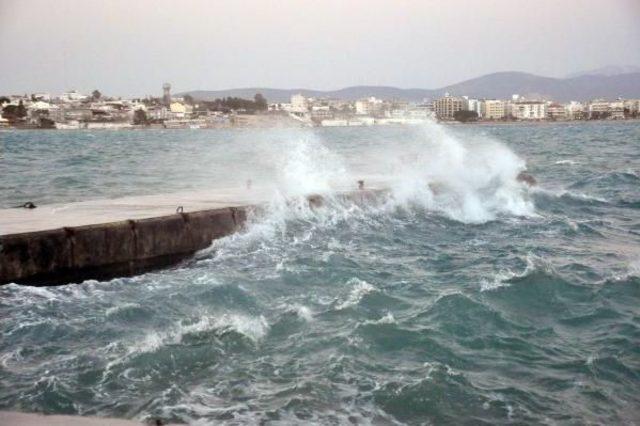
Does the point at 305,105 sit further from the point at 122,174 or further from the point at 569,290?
the point at 569,290

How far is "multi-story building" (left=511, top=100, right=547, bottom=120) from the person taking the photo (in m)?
166

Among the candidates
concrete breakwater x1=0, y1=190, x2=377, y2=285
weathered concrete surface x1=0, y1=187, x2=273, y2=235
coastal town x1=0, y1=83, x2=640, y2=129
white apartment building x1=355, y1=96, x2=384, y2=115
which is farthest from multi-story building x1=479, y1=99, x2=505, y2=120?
concrete breakwater x1=0, y1=190, x2=377, y2=285

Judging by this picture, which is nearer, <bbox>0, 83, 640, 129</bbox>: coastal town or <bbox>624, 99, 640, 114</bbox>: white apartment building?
<bbox>0, 83, 640, 129</bbox>: coastal town

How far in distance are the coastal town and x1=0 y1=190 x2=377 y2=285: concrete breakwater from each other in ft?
339

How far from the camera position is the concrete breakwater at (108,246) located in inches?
361

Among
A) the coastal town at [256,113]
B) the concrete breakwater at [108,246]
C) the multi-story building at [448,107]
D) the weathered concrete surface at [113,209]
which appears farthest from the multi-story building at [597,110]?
the concrete breakwater at [108,246]

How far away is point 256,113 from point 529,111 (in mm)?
73300

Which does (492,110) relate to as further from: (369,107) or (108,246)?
(108,246)

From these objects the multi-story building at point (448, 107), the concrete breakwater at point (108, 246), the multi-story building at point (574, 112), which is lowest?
the multi-story building at point (574, 112)

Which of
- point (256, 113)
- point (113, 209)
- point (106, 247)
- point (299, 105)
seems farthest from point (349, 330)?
point (299, 105)

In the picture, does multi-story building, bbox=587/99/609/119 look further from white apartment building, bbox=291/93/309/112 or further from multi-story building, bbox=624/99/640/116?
white apartment building, bbox=291/93/309/112

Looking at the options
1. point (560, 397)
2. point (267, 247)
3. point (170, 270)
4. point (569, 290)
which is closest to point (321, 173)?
point (267, 247)

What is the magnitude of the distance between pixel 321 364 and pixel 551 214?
1274 centimetres

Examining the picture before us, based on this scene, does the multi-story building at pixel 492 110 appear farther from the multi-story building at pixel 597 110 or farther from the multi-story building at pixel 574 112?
the multi-story building at pixel 597 110
